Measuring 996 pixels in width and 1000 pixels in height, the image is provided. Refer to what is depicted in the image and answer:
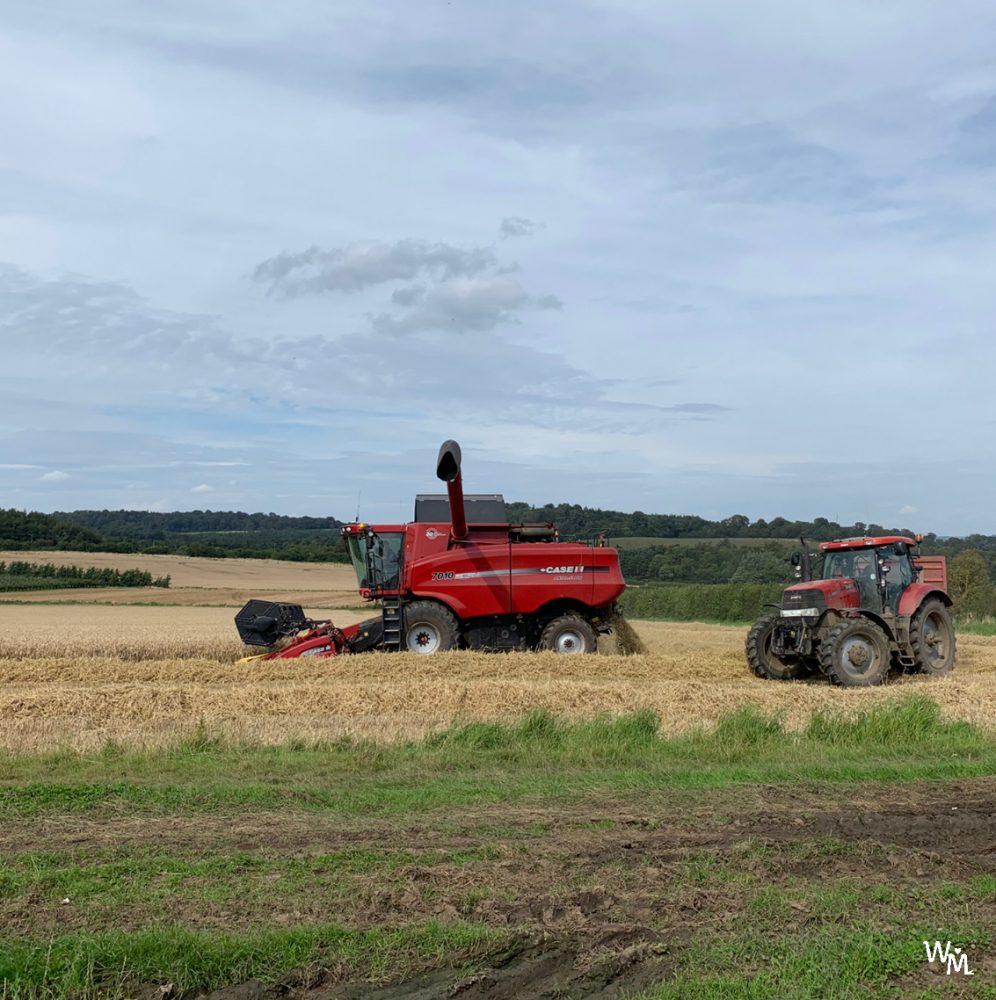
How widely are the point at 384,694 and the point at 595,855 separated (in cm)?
686

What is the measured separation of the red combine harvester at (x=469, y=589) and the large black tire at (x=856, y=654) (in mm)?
3854

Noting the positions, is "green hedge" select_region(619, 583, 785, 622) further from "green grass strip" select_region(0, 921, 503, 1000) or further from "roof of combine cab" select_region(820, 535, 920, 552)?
"green grass strip" select_region(0, 921, 503, 1000)

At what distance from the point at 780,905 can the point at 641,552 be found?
46.8 meters

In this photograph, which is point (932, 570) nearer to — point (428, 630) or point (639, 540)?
point (428, 630)

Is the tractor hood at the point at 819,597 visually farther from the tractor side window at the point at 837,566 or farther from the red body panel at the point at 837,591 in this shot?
the tractor side window at the point at 837,566

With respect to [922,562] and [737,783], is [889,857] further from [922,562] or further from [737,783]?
[922,562]

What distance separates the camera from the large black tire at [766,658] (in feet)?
52.9

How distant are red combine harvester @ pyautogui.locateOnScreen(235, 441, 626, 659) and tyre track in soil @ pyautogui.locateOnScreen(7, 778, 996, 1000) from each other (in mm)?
9252

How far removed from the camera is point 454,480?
52.8 ft

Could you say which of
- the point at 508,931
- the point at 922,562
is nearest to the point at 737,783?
the point at 508,931

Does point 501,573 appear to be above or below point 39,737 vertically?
above

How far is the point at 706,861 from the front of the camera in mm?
6168

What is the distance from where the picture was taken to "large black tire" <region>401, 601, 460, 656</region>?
17078mm

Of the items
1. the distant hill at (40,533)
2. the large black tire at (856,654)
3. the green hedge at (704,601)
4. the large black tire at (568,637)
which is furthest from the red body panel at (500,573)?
the distant hill at (40,533)
